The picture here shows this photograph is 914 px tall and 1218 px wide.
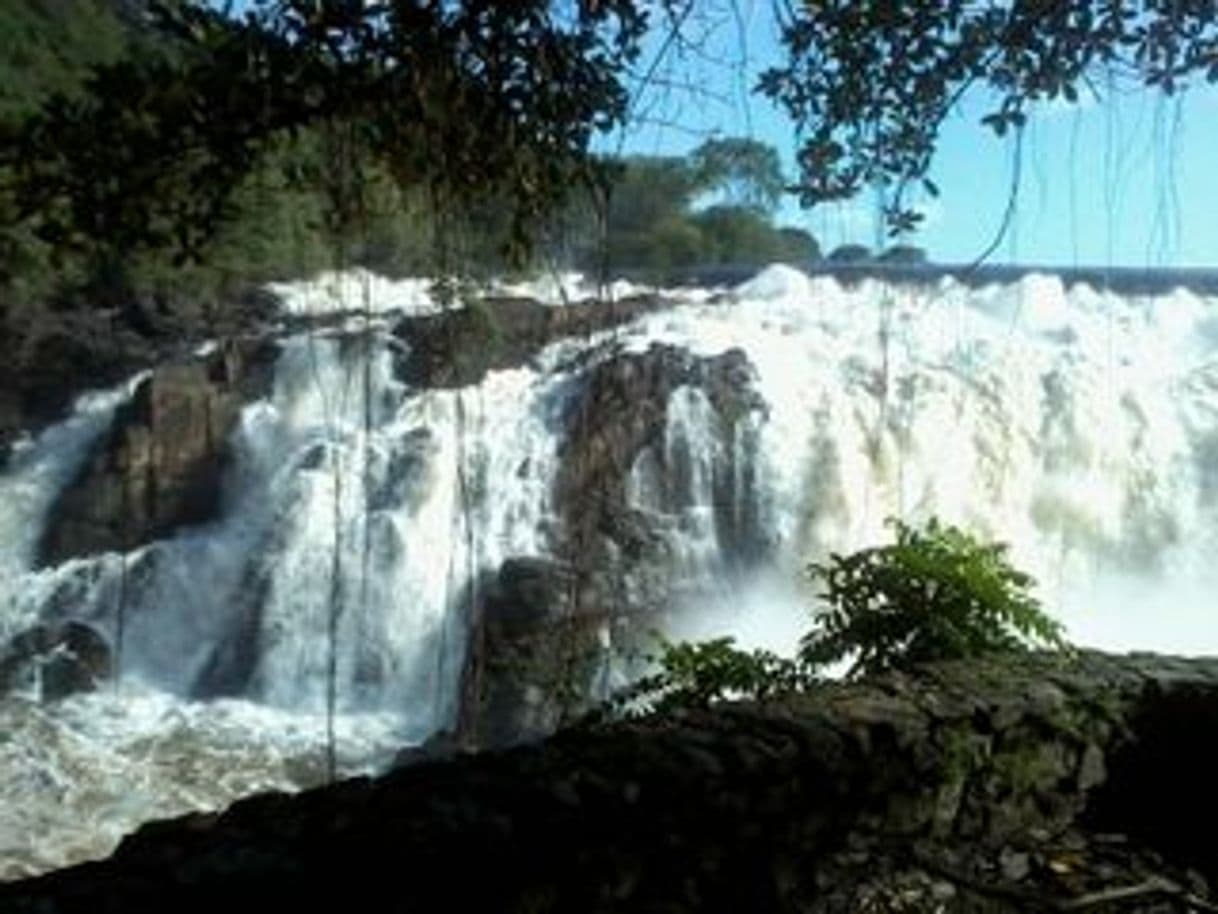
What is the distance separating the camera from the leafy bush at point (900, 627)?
5.53 metres

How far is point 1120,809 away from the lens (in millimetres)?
4906

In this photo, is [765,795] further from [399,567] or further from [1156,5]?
[399,567]

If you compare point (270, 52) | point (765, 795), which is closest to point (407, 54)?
point (270, 52)

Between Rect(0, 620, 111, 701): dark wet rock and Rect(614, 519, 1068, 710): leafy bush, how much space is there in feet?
39.3

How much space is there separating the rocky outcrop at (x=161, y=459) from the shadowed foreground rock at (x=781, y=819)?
15.3 metres

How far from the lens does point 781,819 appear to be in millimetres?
3900

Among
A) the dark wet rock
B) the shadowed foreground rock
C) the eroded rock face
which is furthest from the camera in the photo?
the eroded rock face

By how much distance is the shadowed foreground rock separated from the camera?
298cm

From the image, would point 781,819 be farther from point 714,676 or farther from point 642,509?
point 642,509

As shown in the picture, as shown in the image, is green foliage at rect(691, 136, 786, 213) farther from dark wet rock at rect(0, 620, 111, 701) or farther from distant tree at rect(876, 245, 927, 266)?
dark wet rock at rect(0, 620, 111, 701)

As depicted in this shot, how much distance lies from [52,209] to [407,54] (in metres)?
0.69

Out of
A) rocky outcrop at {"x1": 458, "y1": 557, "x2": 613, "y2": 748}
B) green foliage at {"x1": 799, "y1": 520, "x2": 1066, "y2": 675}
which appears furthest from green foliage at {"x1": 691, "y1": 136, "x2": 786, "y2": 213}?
rocky outcrop at {"x1": 458, "y1": 557, "x2": 613, "y2": 748}

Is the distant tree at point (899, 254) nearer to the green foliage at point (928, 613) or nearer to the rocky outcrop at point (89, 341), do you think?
the green foliage at point (928, 613)

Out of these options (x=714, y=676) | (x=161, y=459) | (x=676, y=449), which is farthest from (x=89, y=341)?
(x=714, y=676)
